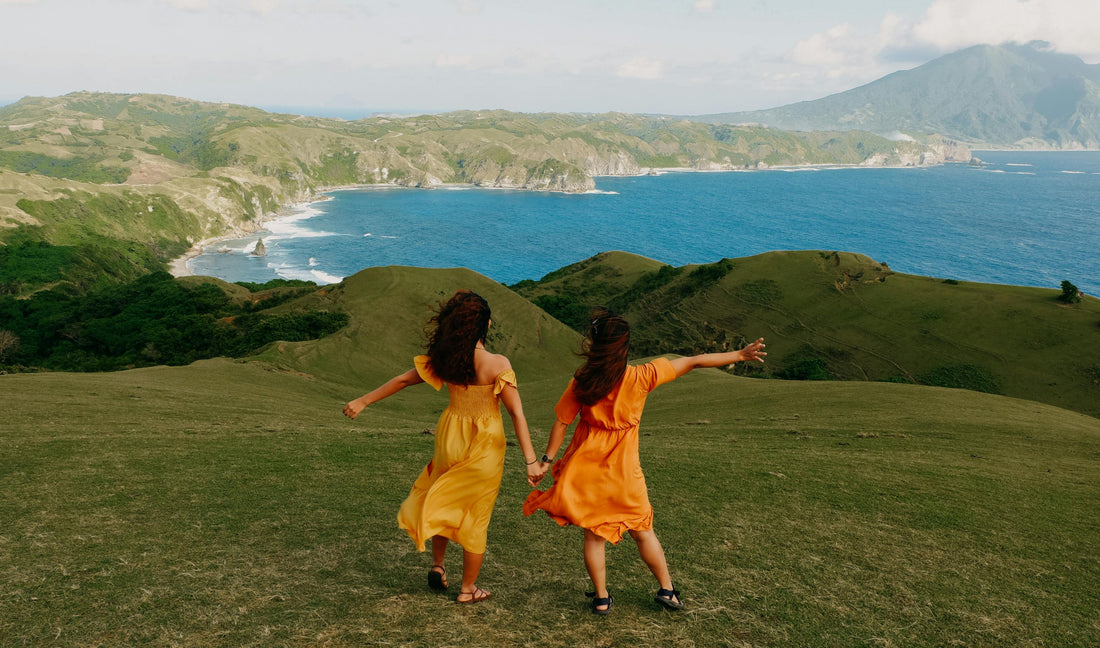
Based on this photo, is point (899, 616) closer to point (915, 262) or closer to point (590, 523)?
point (590, 523)

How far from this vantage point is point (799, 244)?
562 feet

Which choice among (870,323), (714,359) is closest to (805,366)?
(870,323)

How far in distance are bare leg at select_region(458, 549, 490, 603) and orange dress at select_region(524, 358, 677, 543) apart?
0.97 meters

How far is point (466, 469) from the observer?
20.7 ft

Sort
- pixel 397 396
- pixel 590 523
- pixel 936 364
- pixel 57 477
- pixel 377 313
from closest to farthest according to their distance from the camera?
pixel 590 523 < pixel 57 477 < pixel 397 396 < pixel 936 364 < pixel 377 313

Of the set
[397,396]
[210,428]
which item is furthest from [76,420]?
[397,396]

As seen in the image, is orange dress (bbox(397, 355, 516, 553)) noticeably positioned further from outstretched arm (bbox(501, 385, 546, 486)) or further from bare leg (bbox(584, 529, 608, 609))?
bare leg (bbox(584, 529, 608, 609))

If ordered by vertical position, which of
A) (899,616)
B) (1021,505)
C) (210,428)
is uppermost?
(899,616)

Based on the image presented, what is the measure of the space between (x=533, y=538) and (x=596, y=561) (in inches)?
104

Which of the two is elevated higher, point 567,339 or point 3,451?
point 3,451

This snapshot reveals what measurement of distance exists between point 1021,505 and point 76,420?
22897mm

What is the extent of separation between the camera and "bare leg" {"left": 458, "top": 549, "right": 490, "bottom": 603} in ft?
20.6

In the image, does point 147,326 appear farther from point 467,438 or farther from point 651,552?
Result: point 651,552

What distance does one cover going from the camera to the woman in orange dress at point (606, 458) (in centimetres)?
620
